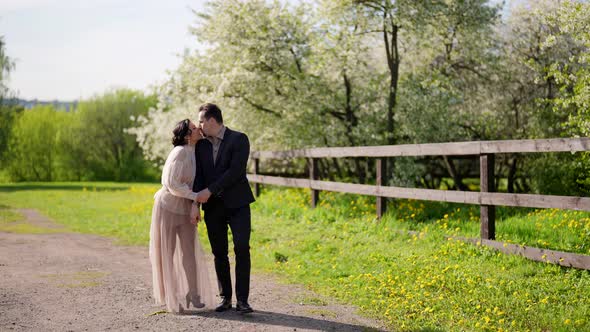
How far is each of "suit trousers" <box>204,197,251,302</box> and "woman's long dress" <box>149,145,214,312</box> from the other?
215mm

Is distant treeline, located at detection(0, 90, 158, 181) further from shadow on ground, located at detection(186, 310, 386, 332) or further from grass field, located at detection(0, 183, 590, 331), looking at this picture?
shadow on ground, located at detection(186, 310, 386, 332)

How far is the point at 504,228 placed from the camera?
31.8ft

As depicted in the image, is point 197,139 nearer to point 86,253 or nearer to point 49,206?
point 86,253

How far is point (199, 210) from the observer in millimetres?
6711

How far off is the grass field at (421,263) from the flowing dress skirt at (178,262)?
1.43m

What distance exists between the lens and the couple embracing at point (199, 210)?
21.3 feet

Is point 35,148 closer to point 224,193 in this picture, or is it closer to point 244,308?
point 224,193

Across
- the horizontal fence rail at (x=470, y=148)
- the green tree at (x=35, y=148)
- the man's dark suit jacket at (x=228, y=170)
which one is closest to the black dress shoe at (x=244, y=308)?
the man's dark suit jacket at (x=228, y=170)

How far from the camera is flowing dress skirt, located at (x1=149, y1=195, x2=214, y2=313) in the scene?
21.9ft

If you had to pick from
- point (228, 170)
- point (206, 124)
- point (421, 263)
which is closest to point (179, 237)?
point (228, 170)

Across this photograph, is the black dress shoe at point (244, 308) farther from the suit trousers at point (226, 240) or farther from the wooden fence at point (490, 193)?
the wooden fence at point (490, 193)

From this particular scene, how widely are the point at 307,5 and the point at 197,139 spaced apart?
12300 millimetres

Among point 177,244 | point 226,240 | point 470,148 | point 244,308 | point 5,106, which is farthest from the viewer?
point 5,106

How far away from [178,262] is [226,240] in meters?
0.63
